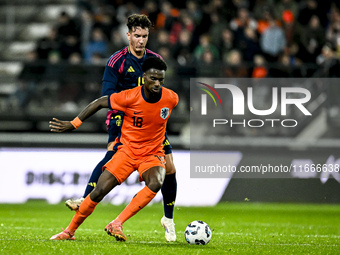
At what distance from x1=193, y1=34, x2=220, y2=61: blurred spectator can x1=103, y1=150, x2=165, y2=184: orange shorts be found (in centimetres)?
764

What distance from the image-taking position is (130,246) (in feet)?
21.5

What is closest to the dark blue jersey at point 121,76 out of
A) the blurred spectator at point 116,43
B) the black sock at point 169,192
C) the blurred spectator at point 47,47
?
the black sock at point 169,192

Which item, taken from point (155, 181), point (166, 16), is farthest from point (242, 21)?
point (155, 181)

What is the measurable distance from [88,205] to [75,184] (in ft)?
20.0

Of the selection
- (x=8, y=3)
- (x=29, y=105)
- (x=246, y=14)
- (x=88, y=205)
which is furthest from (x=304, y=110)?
(x=8, y=3)

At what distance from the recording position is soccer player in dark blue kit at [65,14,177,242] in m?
7.17

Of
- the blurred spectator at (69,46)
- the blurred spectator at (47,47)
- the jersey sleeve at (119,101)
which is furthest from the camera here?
the blurred spectator at (47,47)

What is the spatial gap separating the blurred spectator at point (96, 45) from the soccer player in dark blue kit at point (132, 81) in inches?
286

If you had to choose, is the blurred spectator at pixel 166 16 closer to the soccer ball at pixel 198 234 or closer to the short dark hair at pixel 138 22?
the short dark hair at pixel 138 22

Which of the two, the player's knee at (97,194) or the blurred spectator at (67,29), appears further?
the blurred spectator at (67,29)

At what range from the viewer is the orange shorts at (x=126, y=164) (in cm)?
672

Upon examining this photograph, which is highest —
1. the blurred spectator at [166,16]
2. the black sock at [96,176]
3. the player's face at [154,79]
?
the blurred spectator at [166,16]

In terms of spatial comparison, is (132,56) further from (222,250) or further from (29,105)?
(29,105)

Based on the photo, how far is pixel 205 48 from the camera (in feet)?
46.8
